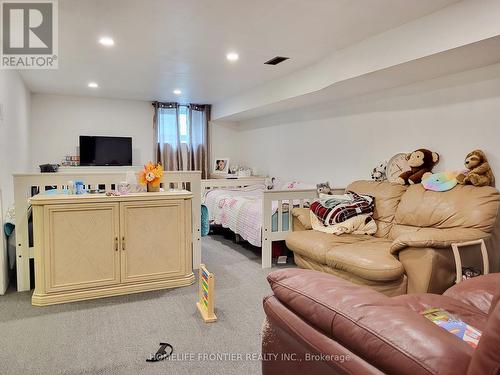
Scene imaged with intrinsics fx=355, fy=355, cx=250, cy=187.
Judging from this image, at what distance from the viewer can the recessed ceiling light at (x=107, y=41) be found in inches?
126

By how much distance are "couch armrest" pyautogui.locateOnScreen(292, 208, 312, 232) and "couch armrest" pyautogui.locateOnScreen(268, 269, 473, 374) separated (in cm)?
228

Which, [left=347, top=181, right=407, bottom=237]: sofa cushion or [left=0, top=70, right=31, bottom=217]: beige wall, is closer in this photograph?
[left=347, top=181, right=407, bottom=237]: sofa cushion

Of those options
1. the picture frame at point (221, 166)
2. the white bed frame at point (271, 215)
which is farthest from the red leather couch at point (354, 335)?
the picture frame at point (221, 166)

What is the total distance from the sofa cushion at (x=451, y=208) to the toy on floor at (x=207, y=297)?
6.03ft

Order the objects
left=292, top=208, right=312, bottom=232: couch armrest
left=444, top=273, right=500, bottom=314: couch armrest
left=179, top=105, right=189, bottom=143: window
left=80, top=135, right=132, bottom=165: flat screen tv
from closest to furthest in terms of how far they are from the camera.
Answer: left=444, top=273, right=500, bottom=314: couch armrest < left=292, top=208, right=312, bottom=232: couch armrest < left=80, top=135, right=132, bottom=165: flat screen tv < left=179, top=105, right=189, bottom=143: window

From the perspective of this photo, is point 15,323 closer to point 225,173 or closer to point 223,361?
point 223,361

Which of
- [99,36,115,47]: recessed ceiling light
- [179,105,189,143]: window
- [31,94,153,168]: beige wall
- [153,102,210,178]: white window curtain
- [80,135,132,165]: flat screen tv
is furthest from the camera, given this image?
[179,105,189,143]: window

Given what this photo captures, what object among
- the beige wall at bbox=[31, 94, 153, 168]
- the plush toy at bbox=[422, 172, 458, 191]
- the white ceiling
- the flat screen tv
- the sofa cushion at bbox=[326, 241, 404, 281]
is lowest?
the sofa cushion at bbox=[326, 241, 404, 281]

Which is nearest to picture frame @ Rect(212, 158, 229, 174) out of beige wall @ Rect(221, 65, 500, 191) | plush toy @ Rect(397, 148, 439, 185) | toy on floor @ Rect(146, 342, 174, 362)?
beige wall @ Rect(221, 65, 500, 191)

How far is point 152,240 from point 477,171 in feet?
8.89

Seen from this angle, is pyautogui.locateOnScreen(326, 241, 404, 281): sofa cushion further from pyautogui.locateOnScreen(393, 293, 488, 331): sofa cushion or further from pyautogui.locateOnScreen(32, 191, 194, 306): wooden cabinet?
pyautogui.locateOnScreen(32, 191, 194, 306): wooden cabinet

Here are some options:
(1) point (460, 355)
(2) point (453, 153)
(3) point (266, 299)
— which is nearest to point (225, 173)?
(2) point (453, 153)

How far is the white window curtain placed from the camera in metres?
6.79

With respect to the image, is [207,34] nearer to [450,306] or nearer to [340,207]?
[340,207]
